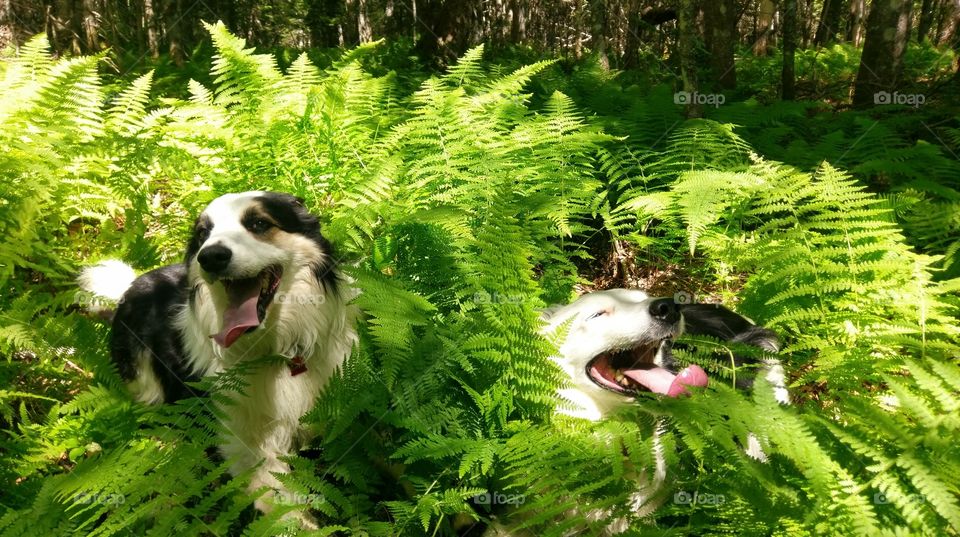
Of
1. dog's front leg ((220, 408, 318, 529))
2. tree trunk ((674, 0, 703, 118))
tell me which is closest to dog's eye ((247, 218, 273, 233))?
dog's front leg ((220, 408, 318, 529))

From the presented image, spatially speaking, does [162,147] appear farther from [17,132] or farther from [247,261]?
[247,261]

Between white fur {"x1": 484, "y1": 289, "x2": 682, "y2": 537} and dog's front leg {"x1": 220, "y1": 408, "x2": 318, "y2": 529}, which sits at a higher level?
white fur {"x1": 484, "y1": 289, "x2": 682, "y2": 537}

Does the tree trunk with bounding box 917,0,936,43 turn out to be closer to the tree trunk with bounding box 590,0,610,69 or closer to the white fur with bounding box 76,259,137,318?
the tree trunk with bounding box 590,0,610,69

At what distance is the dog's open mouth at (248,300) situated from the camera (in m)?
3.29

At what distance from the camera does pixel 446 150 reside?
4.65m

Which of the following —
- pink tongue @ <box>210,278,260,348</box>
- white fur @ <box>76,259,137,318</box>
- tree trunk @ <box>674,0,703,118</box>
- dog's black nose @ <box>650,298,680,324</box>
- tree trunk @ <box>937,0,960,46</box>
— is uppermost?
tree trunk @ <box>674,0,703,118</box>

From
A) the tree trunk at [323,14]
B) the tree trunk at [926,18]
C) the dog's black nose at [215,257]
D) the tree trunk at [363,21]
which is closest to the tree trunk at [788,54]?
the dog's black nose at [215,257]

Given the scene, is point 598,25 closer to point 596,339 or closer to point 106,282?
point 596,339

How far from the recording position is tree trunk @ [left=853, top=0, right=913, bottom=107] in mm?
7039

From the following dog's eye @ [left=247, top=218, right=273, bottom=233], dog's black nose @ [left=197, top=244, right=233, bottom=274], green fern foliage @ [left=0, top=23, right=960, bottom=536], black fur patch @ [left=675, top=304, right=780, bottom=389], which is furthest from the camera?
black fur patch @ [left=675, top=304, right=780, bottom=389]

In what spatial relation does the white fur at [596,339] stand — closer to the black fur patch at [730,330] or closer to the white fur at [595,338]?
the white fur at [595,338]

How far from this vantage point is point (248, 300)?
3.38m

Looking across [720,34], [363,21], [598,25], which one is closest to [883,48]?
[720,34]

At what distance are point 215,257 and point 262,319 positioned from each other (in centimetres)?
43
